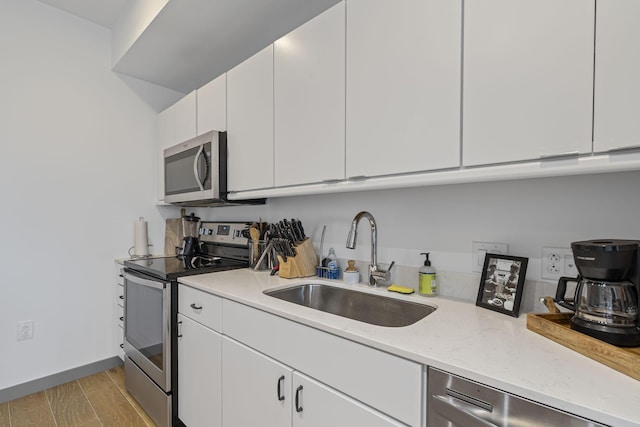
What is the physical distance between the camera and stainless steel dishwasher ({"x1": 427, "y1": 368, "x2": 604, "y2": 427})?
0.60m

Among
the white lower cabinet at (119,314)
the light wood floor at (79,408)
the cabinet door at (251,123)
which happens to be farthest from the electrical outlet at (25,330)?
the cabinet door at (251,123)

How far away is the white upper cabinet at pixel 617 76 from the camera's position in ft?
2.34

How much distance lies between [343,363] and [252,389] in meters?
0.53

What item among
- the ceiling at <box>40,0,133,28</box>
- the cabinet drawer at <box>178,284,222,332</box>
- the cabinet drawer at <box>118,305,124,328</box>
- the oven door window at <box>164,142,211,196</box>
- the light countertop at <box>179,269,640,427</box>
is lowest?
the cabinet drawer at <box>118,305,124,328</box>

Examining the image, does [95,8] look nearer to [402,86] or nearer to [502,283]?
[402,86]

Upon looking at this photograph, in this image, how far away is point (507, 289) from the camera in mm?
1107

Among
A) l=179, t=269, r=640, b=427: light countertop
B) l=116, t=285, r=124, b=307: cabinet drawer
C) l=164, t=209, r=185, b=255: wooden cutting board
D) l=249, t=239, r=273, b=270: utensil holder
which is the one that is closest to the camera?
l=179, t=269, r=640, b=427: light countertop

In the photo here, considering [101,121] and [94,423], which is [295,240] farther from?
[101,121]

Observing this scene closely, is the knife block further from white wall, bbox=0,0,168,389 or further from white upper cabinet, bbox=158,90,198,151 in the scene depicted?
white wall, bbox=0,0,168,389

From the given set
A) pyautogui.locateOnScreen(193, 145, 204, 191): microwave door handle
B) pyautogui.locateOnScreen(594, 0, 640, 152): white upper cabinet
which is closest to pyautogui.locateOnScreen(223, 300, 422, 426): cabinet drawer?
pyautogui.locateOnScreen(594, 0, 640, 152): white upper cabinet

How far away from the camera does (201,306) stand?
1555mm

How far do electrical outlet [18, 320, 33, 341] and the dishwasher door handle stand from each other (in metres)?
2.71

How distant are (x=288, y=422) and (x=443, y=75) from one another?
1319 millimetres

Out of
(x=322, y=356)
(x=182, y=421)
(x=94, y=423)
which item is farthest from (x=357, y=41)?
(x=94, y=423)
